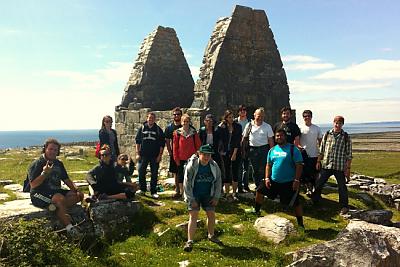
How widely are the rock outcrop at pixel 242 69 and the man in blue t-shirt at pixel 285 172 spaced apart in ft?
19.9

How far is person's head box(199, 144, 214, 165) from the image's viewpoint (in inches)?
328

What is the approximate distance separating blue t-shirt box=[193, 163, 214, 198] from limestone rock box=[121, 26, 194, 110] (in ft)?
36.4

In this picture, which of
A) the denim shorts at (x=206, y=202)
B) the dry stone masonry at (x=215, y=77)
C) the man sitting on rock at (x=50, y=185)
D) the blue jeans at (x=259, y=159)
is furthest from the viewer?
the dry stone masonry at (x=215, y=77)

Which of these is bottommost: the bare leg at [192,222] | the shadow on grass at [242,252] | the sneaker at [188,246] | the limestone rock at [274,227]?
the shadow on grass at [242,252]

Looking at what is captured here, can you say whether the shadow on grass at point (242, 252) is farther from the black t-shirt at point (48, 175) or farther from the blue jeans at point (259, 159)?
the black t-shirt at point (48, 175)

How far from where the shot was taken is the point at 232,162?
1179 centimetres

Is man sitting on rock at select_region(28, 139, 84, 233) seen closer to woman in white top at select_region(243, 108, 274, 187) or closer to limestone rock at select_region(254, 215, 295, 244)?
limestone rock at select_region(254, 215, 295, 244)

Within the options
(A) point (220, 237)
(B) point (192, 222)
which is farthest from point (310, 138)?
(B) point (192, 222)

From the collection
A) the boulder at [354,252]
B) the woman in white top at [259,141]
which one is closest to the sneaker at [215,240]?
the boulder at [354,252]

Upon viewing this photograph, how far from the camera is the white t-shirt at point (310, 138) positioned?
36.6ft

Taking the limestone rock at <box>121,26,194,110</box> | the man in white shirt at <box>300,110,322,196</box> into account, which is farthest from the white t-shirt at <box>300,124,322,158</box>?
the limestone rock at <box>121,26,194,110</box>

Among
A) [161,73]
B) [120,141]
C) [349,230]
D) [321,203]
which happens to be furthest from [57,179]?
[161,73]

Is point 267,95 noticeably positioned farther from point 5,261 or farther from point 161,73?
point 5,261

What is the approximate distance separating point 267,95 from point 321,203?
678 centimetres
